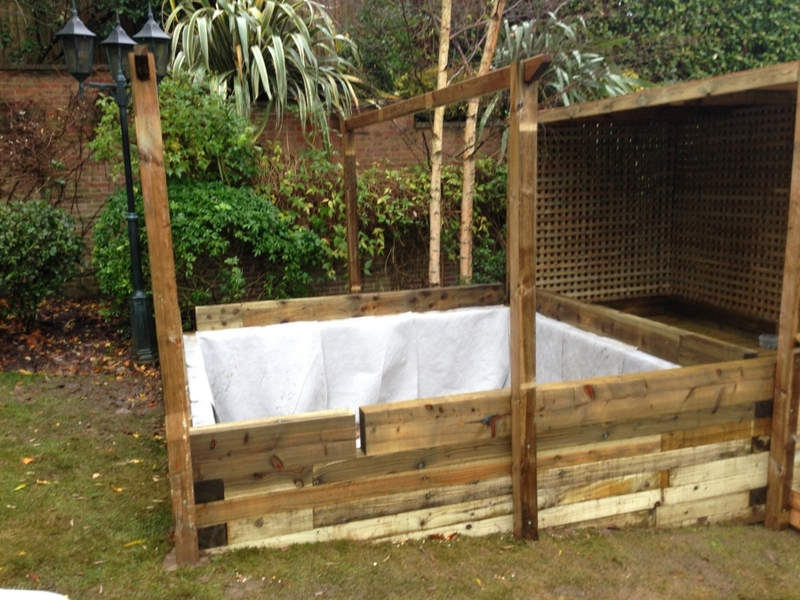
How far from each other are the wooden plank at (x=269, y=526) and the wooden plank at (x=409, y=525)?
0.02 metres

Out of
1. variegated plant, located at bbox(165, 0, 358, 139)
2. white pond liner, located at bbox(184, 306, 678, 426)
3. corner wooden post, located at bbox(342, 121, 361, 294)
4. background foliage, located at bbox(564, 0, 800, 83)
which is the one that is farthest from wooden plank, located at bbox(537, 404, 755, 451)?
background foliage, located at bbox(564, 0, 800, 83)

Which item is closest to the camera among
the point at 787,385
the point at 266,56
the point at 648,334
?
the point at 787,385

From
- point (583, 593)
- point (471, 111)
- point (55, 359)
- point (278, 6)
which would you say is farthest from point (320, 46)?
point (583, 593)

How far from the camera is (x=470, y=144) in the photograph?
19.0 feet

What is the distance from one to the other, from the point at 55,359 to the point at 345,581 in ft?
14.1

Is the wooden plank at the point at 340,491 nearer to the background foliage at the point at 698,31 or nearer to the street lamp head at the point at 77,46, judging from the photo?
the street lamp head at the point at 77,46

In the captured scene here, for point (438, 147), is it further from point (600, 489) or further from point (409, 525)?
point (409, 525)

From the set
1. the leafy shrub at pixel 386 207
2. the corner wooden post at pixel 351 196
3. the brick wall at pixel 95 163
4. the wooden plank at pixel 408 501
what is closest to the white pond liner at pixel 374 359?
the corner wooden post at pixel 351 196

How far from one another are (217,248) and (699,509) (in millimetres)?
4329

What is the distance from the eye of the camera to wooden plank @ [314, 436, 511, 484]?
8.34 ft

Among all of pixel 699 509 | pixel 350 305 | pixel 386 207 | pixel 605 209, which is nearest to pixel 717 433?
pixel 699 509

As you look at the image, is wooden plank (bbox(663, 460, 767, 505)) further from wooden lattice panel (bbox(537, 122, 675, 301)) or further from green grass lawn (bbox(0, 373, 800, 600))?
wooden lattice panel (bbox(537, 122, 675, 301))

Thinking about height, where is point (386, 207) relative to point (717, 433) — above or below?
above

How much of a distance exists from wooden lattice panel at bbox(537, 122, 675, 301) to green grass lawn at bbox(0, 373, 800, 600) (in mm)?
2330
